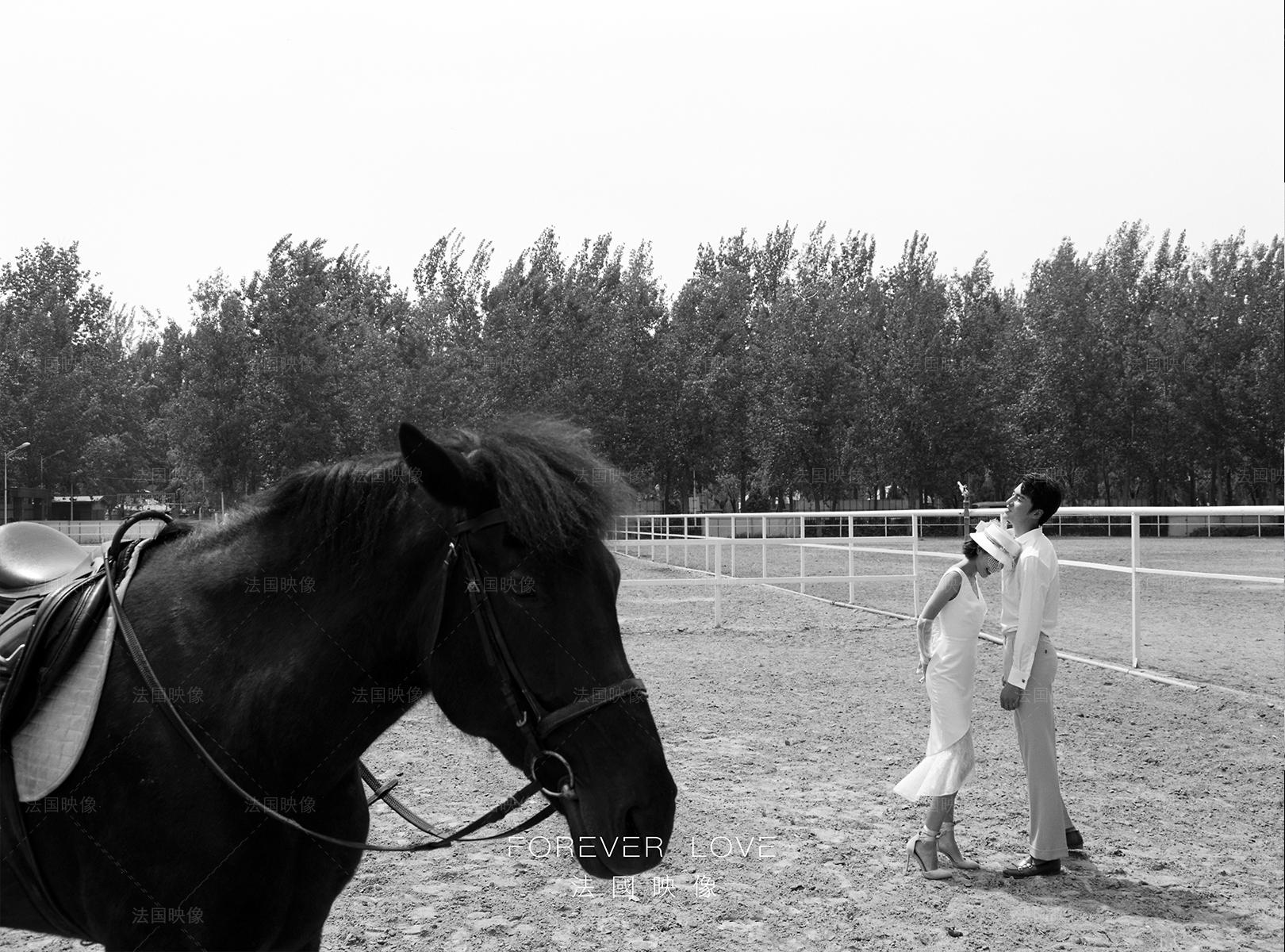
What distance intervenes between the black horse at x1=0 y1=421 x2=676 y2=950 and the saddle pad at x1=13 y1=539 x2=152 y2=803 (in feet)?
0.09

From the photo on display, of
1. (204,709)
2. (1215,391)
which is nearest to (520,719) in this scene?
(204,709)

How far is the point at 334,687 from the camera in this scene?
71.7 inches

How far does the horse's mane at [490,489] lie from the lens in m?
1.71

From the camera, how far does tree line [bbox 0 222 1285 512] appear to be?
33.6 metres

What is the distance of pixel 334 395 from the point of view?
30.1m

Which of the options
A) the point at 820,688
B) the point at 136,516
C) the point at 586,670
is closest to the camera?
the point at 586,670

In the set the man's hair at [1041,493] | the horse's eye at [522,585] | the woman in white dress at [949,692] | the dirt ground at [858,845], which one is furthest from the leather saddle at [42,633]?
the man's hair at [1041,493]

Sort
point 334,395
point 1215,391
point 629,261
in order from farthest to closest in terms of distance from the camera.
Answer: point 629,261 < point 1215,391 < point 334,395

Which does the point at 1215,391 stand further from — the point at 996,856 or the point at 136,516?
the point at 136,516

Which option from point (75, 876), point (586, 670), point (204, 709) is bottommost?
point (75, 876)

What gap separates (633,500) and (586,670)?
40 cm

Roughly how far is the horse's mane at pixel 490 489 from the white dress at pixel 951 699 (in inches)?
107

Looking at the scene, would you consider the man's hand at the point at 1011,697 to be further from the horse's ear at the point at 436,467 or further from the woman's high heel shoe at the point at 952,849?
the horse's ear at the point at 436,467

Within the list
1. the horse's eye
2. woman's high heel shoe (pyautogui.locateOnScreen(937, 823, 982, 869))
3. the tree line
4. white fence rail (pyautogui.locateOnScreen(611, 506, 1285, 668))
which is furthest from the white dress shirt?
the tree line
